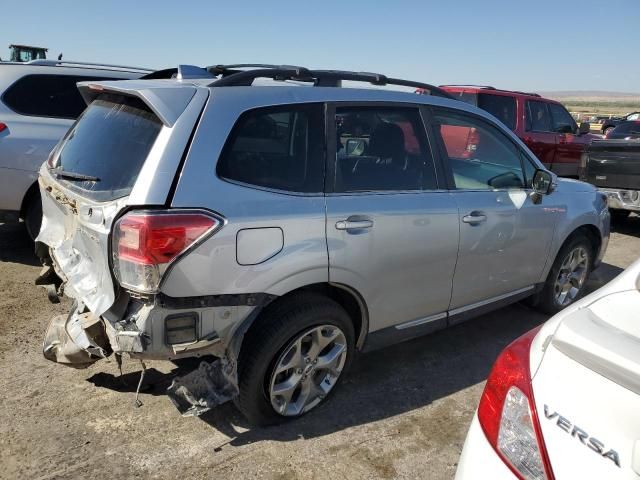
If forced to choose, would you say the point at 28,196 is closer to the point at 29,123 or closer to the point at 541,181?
the point at 29,123

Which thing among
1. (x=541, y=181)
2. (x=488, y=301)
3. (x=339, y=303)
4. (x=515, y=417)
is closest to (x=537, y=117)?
(x=541, y=181)

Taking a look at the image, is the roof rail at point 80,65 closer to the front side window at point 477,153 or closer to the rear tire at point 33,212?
the rear tire at point 33,212

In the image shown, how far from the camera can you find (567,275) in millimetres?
4574

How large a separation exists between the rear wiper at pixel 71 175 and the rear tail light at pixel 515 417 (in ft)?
6.75

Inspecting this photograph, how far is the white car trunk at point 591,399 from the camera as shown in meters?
1.29

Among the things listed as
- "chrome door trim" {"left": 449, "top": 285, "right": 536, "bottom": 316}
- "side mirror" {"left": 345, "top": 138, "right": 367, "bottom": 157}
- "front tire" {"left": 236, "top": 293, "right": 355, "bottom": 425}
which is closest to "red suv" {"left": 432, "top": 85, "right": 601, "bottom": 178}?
"chrome door trim" {"left": 449, "top": 285, "right": 536, "bottom": 316}

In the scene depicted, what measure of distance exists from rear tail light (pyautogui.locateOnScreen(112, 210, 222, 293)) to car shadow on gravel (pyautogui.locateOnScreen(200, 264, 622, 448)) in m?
1.07

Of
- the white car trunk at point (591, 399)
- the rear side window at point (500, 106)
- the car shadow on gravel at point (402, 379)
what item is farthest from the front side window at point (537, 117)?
the white car trunk at point (591, 399)

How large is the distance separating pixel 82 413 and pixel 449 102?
2960 mm

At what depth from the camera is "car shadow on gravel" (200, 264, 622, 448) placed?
9.51ft

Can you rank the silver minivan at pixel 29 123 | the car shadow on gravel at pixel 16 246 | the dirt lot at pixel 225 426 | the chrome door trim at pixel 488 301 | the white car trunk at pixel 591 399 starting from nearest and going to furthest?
the white car trunk at pixel 591 399 < the dirt lot at pixel 225 426 < the chrome door trim at pixel 488 301 < the silver minivan at pixel 29 123 < the car shadow on gravel at pixel 16 246

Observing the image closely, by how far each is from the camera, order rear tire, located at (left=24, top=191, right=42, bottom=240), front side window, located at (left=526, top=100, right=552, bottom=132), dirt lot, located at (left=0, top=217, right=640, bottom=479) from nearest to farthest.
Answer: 1. dirt lot, located at (left=0, top=217, right=640, bottom=479)
2. rear tire, located at (left=24, top=191, right=42, bottom=240)
3. front side window, located at (left=526, top=100, right=552, bottom=132)

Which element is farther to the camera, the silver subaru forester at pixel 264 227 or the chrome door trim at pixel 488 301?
the chrome door trim at pixel 488 301

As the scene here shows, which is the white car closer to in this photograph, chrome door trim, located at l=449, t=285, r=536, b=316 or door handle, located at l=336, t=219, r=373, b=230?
door handle, located at l=336, t=219, r=373, b=230
